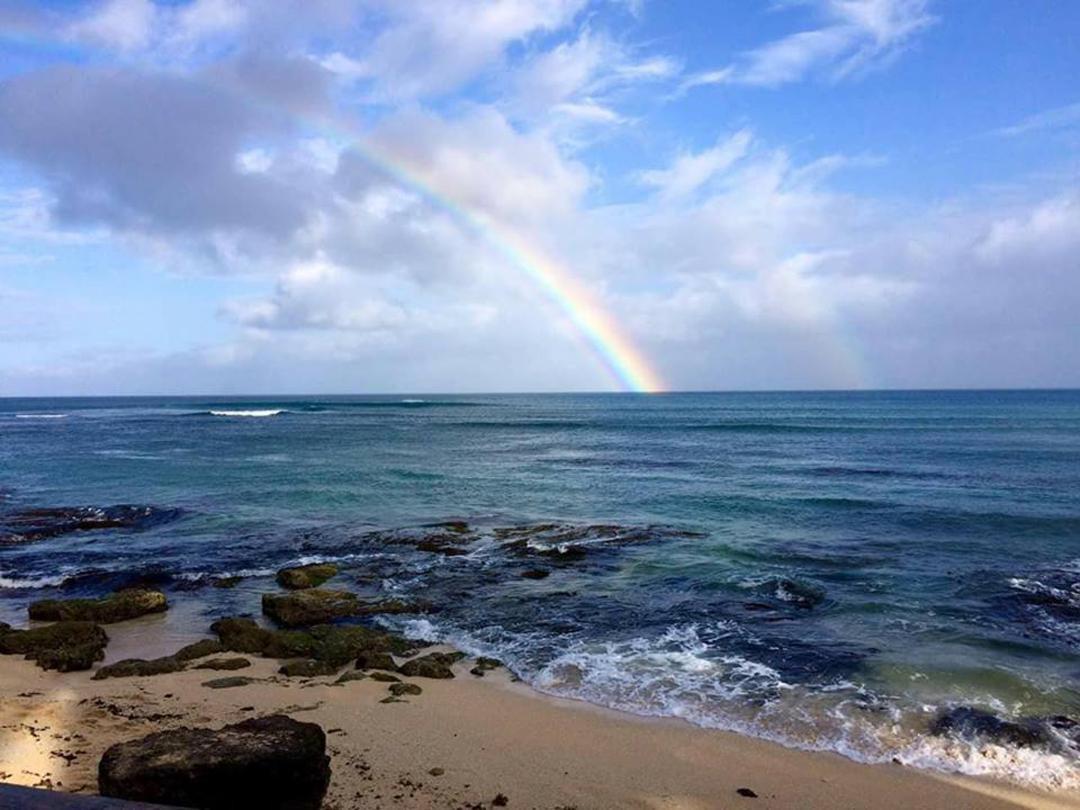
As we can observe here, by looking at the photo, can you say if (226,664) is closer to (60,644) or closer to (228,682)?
(228,682)

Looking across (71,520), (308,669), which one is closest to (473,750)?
(308,669)

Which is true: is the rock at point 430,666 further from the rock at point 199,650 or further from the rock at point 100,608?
the rock at point 100,608

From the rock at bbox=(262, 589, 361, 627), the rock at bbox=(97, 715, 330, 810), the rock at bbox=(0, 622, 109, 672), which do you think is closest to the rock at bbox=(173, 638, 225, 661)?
the rock at bbox=(0, 622, 109, 672)

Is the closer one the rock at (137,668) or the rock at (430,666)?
the rock at (137,668)

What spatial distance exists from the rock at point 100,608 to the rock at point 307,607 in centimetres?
242

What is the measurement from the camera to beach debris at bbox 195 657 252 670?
12.0 m

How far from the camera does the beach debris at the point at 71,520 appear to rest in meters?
24.5

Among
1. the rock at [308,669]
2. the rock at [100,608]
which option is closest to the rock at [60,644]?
the rock at [100,608]

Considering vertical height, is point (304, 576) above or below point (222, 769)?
below

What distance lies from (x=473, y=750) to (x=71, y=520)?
24.3 meters

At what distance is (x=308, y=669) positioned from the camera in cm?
1196

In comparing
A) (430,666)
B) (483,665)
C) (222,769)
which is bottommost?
(483,665)

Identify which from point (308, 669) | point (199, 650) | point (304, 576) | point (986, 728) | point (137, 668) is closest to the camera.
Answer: point (986, 728)

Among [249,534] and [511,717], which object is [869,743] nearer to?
[511,717]
